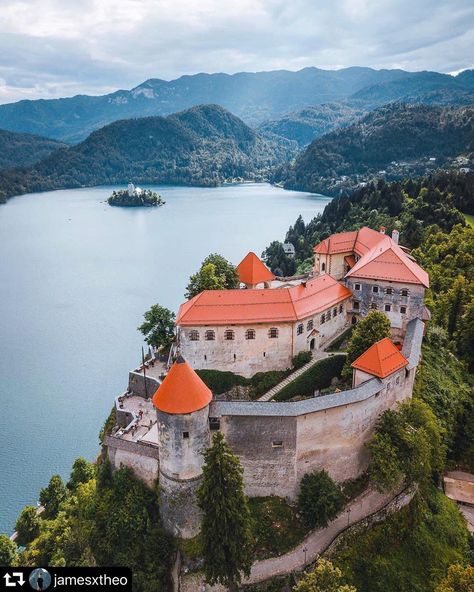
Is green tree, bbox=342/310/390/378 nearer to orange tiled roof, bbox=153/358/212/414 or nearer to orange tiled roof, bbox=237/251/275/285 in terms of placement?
orange tiled roof, bbox=153/358/212/414

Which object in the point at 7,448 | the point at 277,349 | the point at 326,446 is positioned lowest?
the point at 7,448

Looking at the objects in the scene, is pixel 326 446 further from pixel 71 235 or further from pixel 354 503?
pixel 71 235

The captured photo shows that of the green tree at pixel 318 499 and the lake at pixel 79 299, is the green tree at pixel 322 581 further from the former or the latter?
the lake at pixel 79 299

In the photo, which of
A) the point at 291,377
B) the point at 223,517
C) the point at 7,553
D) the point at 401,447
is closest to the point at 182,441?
the point at 223,517

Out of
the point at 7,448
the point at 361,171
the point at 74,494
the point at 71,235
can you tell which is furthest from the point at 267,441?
the point at 361,171

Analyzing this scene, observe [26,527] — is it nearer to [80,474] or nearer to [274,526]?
[80,474]

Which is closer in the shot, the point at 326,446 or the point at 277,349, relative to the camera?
the point at 326,446

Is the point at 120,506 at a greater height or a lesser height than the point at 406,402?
lesser
